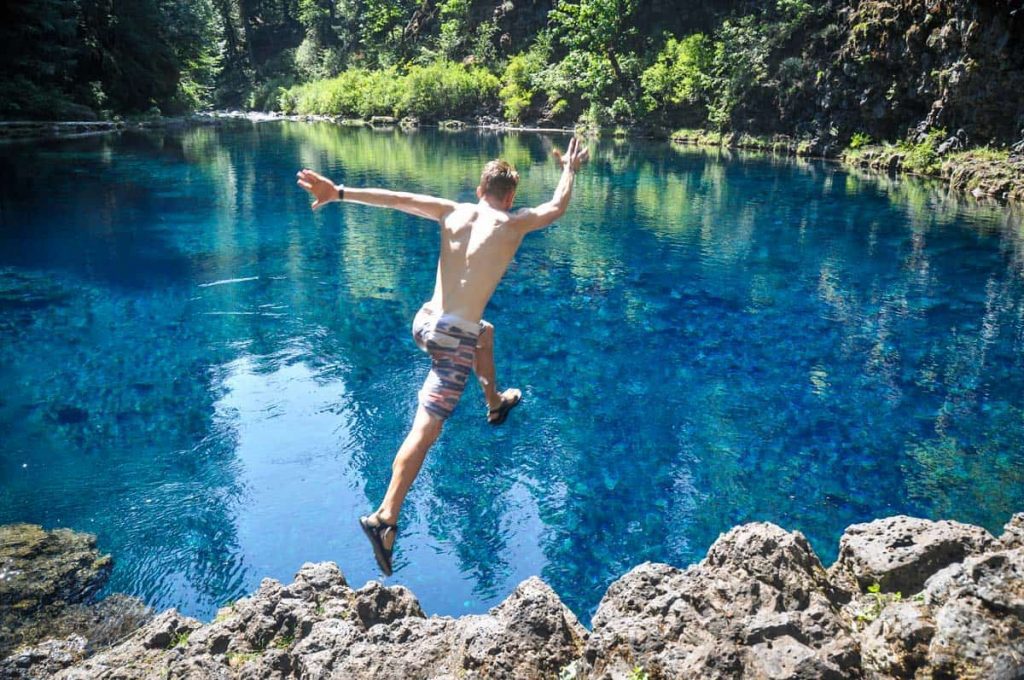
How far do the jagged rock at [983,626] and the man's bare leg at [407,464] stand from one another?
9.51 ft

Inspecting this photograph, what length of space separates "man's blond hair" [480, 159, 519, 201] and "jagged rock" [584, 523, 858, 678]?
2.61 metres

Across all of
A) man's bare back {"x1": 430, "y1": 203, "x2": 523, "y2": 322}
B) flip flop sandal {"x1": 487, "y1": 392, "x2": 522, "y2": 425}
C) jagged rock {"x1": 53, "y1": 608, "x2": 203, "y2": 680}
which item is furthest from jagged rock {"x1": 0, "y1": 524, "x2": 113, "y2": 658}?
man's bare back {"x1": 430, "y1": 203, "x2": 523, "y2": 322}

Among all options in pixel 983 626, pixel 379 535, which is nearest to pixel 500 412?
pixel 379 535

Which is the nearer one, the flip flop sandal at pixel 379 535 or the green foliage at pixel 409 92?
the flip flop sandal at pixel 379 535

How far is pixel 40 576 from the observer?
7297 mm

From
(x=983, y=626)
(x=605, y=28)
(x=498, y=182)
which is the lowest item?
(x=983, y=626)

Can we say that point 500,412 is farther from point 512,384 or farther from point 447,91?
point 447,91

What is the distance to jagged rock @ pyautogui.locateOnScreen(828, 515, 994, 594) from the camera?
16.8 ft

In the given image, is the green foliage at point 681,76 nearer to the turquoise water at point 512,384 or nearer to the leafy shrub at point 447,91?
the leafy shrub at point 447,91

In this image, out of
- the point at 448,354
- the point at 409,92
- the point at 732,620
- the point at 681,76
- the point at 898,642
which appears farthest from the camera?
the point at 409,92

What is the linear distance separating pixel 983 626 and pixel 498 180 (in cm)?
367

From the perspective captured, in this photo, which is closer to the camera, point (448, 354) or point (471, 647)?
point (471, 647)

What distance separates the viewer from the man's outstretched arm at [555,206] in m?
5.36

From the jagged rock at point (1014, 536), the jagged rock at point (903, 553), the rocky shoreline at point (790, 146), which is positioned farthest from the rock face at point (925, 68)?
the jagged rock at point (903, 553)
